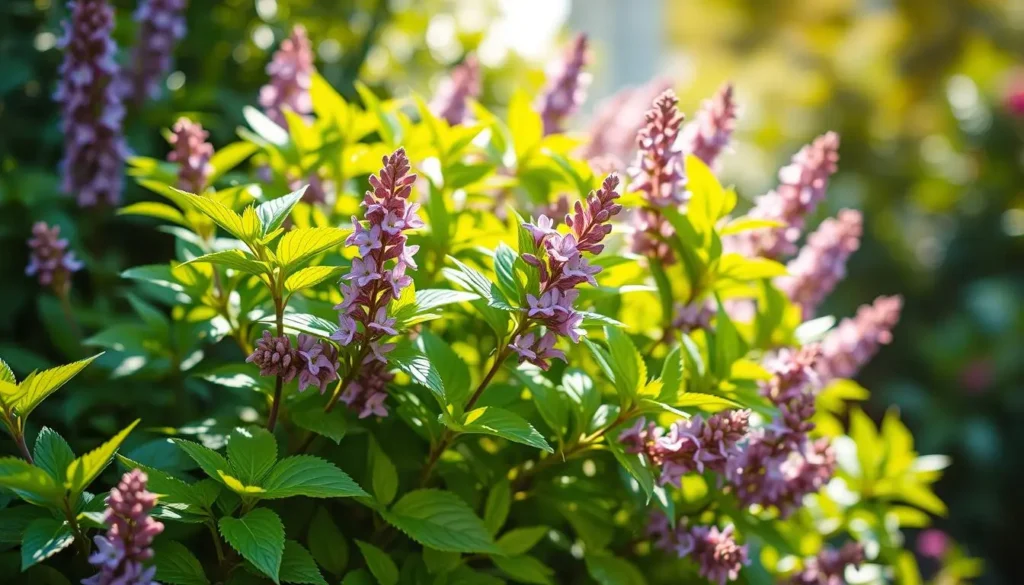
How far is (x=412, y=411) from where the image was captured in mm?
845

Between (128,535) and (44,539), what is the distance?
0.38 feet

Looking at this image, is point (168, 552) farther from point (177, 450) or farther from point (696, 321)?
point (696, 321)

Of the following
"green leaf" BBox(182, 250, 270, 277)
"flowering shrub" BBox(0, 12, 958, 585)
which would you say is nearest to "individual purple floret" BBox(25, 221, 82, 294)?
"flowering shrub" BBox(0, 12, 958, 585)

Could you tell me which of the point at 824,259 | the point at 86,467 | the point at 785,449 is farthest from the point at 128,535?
the point at 824,259

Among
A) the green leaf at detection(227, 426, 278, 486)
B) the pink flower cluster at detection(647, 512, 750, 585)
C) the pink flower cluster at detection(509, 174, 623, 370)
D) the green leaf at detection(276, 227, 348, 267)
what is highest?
the pink flower cluster at detection(509, 174, 623, 370)

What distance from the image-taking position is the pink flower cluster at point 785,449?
937mm

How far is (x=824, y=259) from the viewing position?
1170 millimetres

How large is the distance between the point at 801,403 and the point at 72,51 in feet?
3.18

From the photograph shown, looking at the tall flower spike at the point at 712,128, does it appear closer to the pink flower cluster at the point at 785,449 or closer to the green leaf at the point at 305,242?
the pink flower cluster at the point at 785,449

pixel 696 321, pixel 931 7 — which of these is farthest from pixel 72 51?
pixel 931 7

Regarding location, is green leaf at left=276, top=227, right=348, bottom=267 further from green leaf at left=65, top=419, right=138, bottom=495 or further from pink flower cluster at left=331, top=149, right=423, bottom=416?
green leaf at left=65, top=419, right=138, bottom=495

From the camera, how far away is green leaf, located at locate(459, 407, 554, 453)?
721mm

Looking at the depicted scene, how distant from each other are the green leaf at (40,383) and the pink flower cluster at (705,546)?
0.55m

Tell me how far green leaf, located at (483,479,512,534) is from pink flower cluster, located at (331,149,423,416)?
8.3 inches
